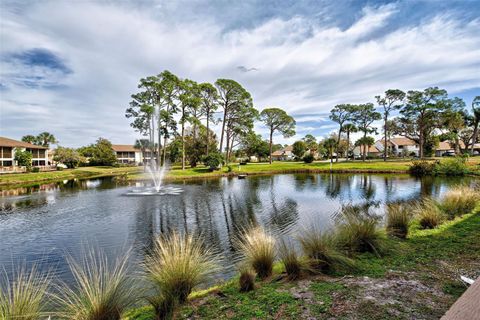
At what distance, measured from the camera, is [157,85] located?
A: 3303 centimetres

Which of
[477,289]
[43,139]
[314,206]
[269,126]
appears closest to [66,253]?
[477,289]

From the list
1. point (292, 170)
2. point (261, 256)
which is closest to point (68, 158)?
point (292, 170)

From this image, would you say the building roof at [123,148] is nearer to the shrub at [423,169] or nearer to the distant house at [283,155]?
the distant house at [283,155]

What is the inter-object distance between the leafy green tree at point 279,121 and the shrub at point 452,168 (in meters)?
25.2

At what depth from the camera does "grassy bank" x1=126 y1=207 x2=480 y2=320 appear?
3322 millimetres

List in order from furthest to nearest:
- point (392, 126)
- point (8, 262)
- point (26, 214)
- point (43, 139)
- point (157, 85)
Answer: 1. point (43, 139)
2. point (392, 126)
3. point (157, 85)
4. point (26, 214)
5. point (8, 262)

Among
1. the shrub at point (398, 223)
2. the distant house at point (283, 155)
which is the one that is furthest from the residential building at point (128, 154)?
the shrub at point (398, 223)

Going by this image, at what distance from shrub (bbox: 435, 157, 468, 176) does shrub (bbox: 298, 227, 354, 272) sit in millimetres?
33645

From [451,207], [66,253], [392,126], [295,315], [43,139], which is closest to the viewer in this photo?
[295,315]

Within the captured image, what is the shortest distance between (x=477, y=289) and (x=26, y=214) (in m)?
18.5

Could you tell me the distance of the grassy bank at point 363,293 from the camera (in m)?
3.32

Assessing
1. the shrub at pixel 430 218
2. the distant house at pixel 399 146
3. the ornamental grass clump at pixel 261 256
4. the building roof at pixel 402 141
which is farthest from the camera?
the building roof at pixel 402 141

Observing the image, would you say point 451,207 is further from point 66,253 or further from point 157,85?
point 157,85

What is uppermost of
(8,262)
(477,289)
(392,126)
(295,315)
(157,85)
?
(157,85)
